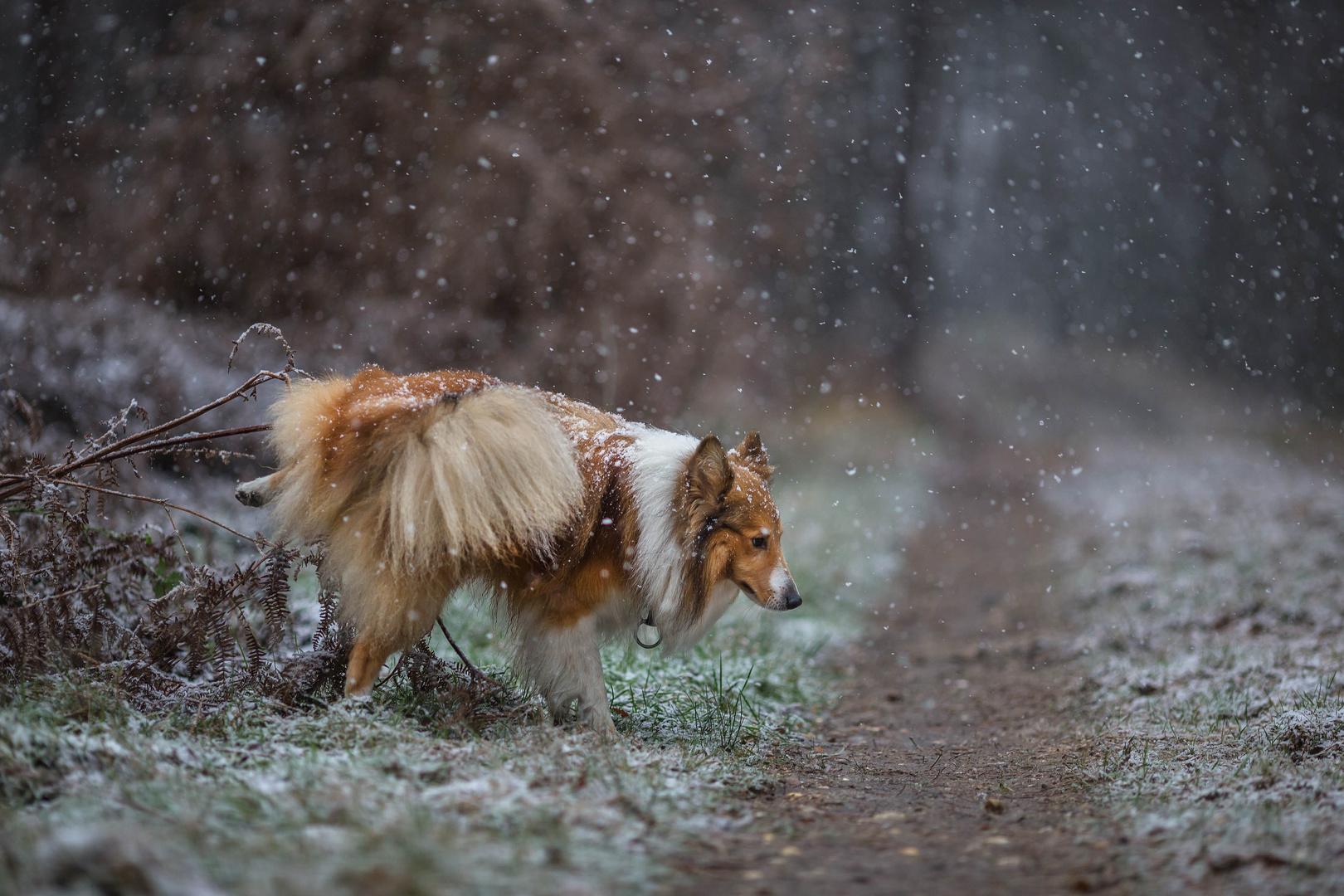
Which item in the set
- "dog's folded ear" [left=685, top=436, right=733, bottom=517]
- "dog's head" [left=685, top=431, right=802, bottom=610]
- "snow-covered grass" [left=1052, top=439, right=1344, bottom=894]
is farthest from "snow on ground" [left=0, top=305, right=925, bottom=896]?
"snow-covered grass" [left=1052, top=439, right=1344, bottom=894]

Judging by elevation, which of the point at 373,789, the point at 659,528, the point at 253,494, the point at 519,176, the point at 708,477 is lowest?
the point at 373,789

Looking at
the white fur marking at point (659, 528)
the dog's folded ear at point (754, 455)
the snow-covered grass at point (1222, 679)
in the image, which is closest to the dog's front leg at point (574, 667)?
the white fur marking at point (659, 528)

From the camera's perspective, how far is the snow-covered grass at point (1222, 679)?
280 cm

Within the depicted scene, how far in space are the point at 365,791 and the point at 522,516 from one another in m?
1.19

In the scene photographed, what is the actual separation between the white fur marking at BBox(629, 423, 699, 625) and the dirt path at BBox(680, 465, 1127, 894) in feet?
3.22

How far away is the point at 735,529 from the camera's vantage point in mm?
4145

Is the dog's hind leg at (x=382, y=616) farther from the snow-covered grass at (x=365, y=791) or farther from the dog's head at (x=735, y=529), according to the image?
the dog's head at (x=735, y=529)

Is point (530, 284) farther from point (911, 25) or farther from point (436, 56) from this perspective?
point (911, 25)

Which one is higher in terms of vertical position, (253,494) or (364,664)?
(253,494)

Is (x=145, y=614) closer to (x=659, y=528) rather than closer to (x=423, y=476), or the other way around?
(x=423, y=476)

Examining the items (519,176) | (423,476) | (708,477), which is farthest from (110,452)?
(519,176)

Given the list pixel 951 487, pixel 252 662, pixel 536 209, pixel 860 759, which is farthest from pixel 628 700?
pixel 951 487

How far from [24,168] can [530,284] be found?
17.5ft

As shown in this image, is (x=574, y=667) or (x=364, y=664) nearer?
(x=364, y=664)
